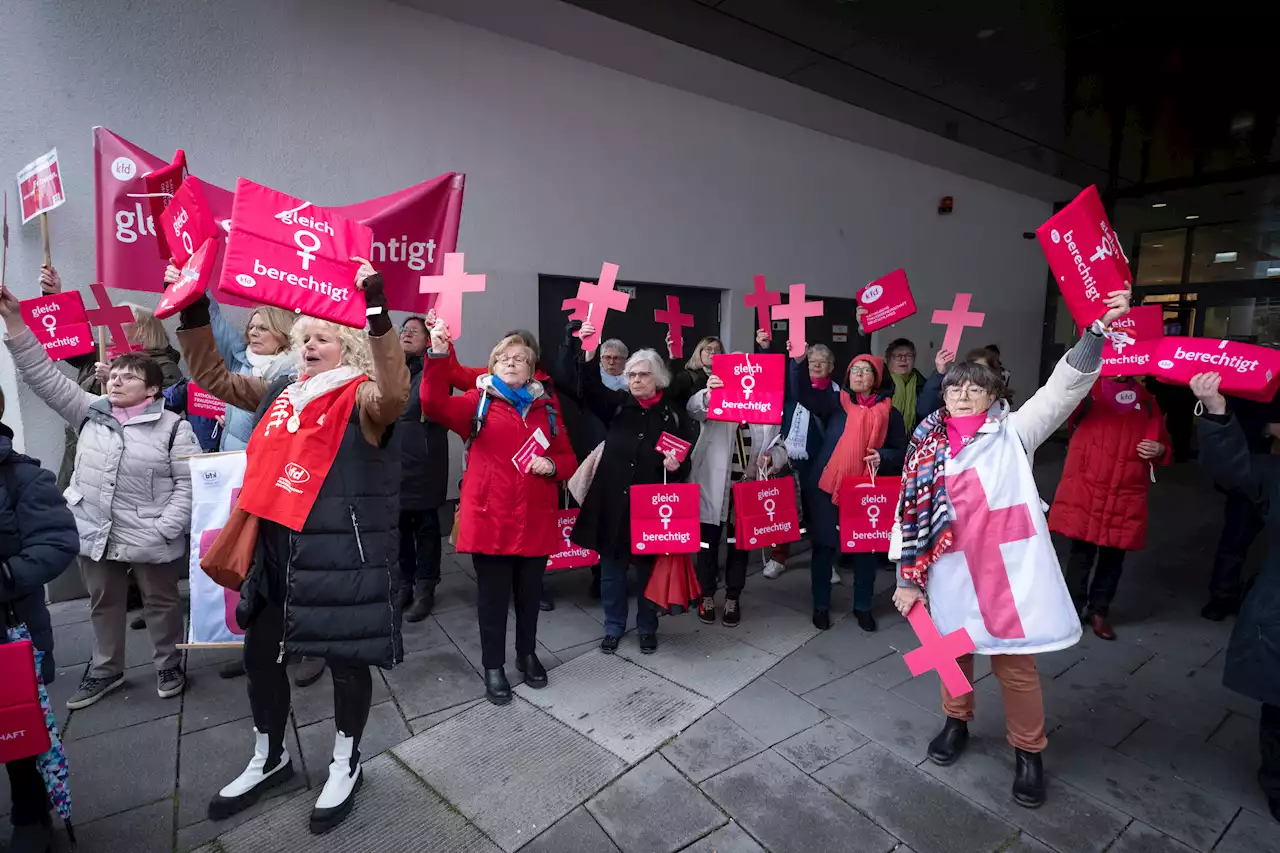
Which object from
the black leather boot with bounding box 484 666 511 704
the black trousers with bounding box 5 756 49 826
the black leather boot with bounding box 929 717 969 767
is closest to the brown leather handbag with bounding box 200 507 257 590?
the black trousers with bounding box 5 756 49 826

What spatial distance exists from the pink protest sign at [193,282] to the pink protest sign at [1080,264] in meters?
3.03

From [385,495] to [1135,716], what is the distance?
12.3ft

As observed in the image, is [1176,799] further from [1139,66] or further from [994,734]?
[1139,66]

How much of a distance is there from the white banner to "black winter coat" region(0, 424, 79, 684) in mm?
1039

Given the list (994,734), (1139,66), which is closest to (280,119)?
(994,734)

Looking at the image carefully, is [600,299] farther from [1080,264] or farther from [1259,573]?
[1259,573]

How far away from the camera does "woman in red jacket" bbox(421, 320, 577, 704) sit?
313 cm

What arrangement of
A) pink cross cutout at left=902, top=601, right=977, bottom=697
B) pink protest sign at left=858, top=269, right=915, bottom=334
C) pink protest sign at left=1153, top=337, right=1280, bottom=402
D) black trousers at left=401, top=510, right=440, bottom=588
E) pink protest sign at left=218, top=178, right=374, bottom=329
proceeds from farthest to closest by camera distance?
pink protest sign at left=858, top=269, right=915, bottom=334 < black trousers at left=401, top=510, right=440, bottom=588 < pink protest sign at left=1153, top=337, right=1280, bottom=402 < pink cross cutout at left=902, top=601, right=977, bottom=697 < pink protest sign at left=218, top=178, right=374, bottom=329

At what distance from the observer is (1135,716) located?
128 inches

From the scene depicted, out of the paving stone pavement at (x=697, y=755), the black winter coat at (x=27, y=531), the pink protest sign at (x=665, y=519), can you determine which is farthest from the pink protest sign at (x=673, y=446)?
the black winter coat at (x=27, y=531)

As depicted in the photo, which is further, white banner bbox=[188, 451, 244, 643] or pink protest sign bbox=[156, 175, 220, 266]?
white banner bbox=[188, 451, 244, 643]

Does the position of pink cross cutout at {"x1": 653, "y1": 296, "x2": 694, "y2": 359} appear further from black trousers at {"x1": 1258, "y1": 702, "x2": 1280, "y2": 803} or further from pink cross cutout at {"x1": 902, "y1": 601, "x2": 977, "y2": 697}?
black trousers at {"x1": 1258, "y1": 702, "x2": 1280, "y2": 803}

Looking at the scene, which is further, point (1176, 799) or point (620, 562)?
point (620, 562)

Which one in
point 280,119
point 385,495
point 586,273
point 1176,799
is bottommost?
point 1176,799
